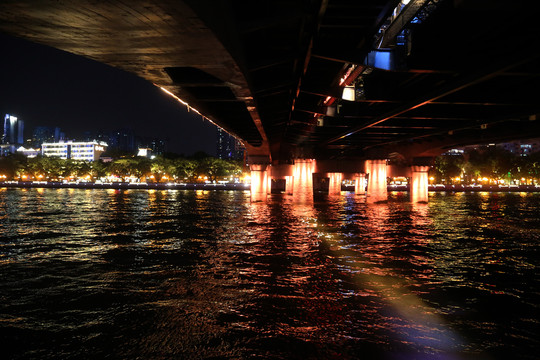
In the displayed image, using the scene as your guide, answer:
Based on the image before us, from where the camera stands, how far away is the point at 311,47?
1068 cm

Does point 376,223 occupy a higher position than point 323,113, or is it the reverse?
point 323,113

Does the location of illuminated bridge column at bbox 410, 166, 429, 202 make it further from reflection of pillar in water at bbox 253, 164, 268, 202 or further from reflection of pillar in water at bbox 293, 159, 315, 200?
reflection of pillar in water at bbox 253, 164, 268, 202

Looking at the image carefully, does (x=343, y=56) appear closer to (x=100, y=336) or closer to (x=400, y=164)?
(x=100, y=336)

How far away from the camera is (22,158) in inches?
5950

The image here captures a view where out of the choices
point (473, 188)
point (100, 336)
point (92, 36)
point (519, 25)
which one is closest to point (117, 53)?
point (92, 36)

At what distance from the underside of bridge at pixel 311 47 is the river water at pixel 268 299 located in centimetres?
642

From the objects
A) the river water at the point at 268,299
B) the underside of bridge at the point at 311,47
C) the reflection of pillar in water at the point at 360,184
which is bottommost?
the river water at the point at 268,299

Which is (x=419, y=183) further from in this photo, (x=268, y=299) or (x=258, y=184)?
(x=268, y=299)

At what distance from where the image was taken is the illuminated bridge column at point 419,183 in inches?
2130

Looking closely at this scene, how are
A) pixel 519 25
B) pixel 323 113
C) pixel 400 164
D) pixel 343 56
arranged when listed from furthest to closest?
pixel 400 164 → pixel 323 113 → pixel 343 56 → pixel 519 25

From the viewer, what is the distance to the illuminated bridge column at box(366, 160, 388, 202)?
5184 centimetres

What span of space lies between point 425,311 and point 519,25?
8654 millimetres

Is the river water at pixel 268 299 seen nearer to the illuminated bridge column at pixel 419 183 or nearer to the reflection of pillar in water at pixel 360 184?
the illuminated bridge column at pixel 419 183

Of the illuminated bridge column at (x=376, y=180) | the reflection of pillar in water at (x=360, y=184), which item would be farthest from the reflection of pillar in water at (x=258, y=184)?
the reflection of pillar in water at (x=360, y=184)
